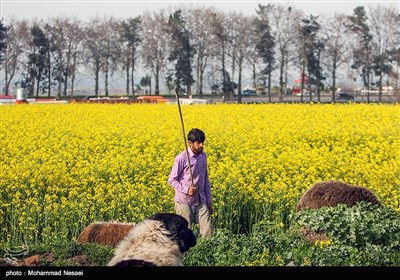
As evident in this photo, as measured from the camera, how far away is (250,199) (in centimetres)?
1246

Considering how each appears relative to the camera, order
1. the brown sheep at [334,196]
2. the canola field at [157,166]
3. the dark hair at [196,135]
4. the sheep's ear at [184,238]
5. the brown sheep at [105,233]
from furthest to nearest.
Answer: the canola field at [157,166]
the brown sheep at [334,196]
the brown sheep at [105,233]
the dark hair at [196,135]
the sheep's ear at [184,238]

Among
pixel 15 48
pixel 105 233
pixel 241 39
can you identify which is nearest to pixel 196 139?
pixel 105 233

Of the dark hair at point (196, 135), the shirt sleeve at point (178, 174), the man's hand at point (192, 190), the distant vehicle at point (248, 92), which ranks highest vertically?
the distant vehicle at point (248, 92)

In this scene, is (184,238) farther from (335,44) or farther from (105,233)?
(335,44)

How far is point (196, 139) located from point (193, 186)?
1.69ft

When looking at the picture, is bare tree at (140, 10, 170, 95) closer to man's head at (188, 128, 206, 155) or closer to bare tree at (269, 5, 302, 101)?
bare tree at (269, 5, 302, 101)

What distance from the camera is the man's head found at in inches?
344

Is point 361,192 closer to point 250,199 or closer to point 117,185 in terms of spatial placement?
point 250,199

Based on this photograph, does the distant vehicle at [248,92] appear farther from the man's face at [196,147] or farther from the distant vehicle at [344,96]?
the man's face at [196,147]

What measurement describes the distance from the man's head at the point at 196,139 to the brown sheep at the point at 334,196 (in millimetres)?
2142

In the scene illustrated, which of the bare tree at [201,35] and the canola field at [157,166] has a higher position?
the bare tree at [201,35]

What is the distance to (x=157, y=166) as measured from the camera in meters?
14.1

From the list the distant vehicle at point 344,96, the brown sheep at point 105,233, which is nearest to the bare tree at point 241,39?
the brown sheep at point 105,233

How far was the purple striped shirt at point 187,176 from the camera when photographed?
355 inches
